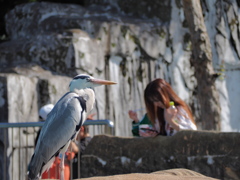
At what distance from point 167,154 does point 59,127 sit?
53.8 inches

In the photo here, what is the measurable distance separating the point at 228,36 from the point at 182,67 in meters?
1.37

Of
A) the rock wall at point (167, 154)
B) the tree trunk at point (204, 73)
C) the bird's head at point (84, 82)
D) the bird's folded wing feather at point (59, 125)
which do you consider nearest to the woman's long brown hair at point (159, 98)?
the rock wall at point (167, 154)

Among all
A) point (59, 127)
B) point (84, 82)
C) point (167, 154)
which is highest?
point (84, 82)

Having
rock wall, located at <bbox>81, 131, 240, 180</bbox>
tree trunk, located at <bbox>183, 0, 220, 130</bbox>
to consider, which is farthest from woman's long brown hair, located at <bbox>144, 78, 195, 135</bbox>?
tree trunk, located at <bbox>183, 0, 220, 130</bbox>

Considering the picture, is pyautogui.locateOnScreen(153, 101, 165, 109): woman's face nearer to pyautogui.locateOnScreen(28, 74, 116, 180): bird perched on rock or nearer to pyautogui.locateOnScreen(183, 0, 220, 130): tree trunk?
pyautogui.locateOnScreen(28, 74, 116, 180): bird perched on rock

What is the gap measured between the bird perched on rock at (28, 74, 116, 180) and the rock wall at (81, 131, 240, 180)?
1188 mm

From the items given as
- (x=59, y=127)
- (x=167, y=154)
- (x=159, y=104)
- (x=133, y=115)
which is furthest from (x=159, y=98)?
(x=59, y=127)

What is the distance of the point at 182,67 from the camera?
11.1 metres

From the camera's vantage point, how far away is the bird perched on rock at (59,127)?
4305 mm

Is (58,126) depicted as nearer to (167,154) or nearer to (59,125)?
(59,125)

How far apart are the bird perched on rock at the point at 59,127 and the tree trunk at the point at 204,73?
4290mm

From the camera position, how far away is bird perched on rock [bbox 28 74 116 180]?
430 centimetres

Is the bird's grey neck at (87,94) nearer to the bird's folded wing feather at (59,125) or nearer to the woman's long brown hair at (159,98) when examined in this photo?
the bird's folded wing feather at (59,125)

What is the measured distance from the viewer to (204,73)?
8.49m
